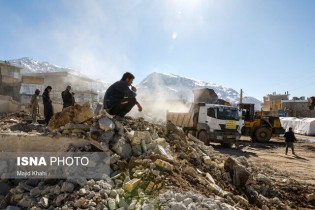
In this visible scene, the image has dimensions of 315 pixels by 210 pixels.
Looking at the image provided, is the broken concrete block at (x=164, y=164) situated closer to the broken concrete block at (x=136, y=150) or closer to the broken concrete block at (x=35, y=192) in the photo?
the broken concrete block at (x=136, y=150)

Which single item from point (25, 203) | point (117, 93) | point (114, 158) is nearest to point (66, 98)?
point (117, 93)

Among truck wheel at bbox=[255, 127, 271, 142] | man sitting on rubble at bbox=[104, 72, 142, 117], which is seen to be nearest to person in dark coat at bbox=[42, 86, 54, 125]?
man sitting on rubble at bbox=[104, 72, 142, 117]

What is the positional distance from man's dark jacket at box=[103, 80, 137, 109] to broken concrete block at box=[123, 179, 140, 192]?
8.75 ft

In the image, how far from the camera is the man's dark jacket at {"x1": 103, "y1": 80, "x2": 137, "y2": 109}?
686 centimetres

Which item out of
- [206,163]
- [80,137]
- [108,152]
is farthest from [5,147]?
[206,163]

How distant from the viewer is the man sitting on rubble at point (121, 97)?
6.85 metres

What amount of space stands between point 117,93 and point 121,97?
13 centimetres

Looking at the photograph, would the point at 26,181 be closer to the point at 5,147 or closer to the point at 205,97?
the point at 5,147

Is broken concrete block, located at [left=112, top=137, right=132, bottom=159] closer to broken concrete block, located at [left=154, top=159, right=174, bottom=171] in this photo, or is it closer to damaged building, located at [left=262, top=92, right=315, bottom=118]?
broken concrete block, located at [left=154, top=159, right=174, bottom=171]

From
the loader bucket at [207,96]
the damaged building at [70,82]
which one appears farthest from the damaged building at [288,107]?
the damaged building at [70,82]

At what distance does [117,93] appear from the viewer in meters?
6.95

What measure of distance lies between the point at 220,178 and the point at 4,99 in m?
20.1

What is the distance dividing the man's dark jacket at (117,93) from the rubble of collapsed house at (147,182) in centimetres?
55

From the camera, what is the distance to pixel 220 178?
632 centimetres
